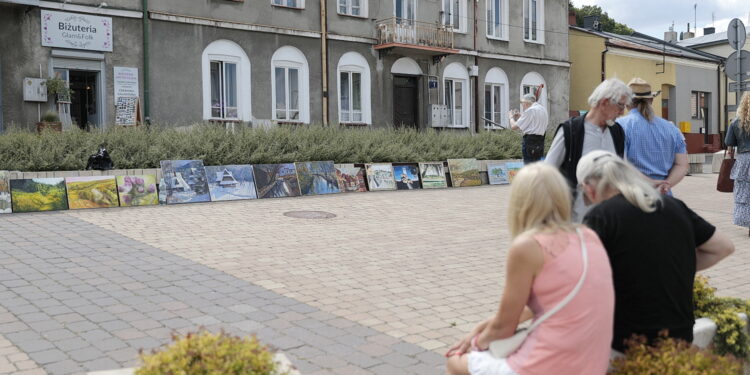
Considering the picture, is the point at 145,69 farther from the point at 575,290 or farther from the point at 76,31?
the point at 575,290

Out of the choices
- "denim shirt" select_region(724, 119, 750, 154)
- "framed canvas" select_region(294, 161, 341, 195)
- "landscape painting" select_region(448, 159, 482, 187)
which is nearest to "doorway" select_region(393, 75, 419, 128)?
"landscape painting" select_region(448, 159, 482, 187)

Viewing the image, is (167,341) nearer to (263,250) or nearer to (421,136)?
(263,250)

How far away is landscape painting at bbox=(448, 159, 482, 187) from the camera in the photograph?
1734 centimetres

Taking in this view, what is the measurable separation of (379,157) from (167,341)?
11822 millimetres

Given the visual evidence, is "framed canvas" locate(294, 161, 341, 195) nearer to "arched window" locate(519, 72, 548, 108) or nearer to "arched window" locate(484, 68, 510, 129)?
"arched window" locate(484, 68, 510, 129)

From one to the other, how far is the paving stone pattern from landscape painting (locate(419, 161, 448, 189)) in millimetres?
9379

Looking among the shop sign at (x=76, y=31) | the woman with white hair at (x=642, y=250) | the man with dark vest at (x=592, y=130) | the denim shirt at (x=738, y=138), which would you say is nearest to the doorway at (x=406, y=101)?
the shop sign at (x=76, y=31)

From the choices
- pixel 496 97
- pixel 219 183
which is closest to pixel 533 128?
pixel 219 183

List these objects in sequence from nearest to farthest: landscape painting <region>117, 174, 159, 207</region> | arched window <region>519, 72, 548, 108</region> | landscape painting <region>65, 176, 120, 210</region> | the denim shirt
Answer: the denim shirt < landscape painting <region>65, 176, 120, 210</region> < landscape painting <region>117, 174, 159, 207</region> < arched window <region>519, 72, 548, 108</region>

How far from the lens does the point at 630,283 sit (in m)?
3.24

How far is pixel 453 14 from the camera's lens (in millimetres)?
25859

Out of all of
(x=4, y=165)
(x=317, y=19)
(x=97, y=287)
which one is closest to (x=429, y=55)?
(x=317, y=19)

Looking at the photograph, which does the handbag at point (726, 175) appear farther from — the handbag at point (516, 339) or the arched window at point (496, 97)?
the arched window at point (496, 97)

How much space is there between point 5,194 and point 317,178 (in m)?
5.94
